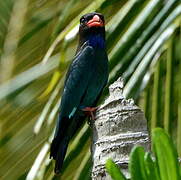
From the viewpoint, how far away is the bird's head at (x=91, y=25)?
301cm

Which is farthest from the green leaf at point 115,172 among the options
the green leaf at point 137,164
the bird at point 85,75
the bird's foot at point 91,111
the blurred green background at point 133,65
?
the bird at point 85,75

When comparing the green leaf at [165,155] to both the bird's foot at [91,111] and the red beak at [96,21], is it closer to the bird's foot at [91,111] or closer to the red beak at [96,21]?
the bird's foot at [91,111]

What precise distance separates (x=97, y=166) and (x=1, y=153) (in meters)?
2.38

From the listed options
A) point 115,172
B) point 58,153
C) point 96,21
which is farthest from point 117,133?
point 96,21

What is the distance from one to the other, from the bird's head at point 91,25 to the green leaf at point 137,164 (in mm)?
1620

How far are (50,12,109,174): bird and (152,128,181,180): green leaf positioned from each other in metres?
1.31

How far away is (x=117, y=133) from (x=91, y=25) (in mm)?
1395

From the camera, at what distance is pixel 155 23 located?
244 cm

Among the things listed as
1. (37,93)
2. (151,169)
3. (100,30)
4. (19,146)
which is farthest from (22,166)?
(151,169)

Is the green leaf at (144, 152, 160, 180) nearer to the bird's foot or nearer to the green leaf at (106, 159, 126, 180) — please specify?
the green leaf at (106, 159, 126, 180)

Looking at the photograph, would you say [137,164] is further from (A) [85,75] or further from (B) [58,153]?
(A) [85,75]

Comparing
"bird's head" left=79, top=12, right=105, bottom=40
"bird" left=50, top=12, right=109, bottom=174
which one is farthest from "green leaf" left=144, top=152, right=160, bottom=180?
"bird's head" left=79, top=12, right=105, bottom=40

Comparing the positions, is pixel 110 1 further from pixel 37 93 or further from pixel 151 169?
pixel 151 169

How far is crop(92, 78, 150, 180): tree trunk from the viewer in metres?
1.72
